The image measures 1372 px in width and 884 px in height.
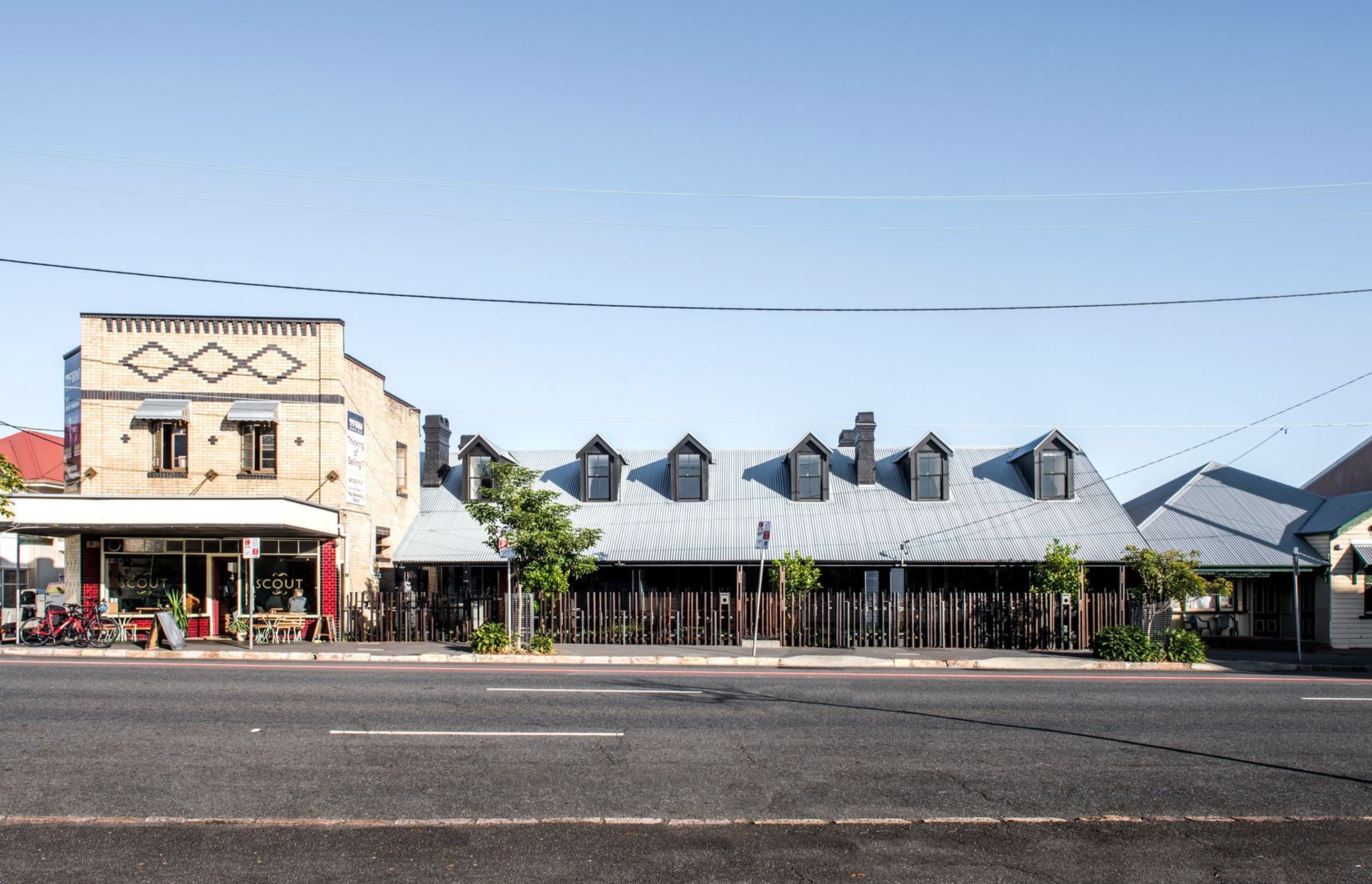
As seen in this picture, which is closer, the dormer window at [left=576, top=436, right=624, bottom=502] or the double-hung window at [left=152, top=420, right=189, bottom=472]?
the double-hung window at [left=152, top=420, right=189, bottom=472]

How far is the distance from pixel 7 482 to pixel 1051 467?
2900cm

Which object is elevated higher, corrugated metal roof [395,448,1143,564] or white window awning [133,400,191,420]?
white window awning [133,400,191,420]

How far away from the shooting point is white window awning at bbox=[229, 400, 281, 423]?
89.3ft

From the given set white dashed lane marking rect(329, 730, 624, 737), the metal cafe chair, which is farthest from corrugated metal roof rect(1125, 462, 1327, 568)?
white dashed lane marking rect(329, 730, 624, 737)

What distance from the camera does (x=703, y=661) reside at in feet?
72.1

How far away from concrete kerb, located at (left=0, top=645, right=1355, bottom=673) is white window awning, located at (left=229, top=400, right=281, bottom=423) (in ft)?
21.1

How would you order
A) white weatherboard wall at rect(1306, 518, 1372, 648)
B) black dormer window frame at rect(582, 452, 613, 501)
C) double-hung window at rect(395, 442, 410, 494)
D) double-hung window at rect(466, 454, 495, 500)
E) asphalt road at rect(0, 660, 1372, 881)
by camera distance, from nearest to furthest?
asphalt road at rect(0, 660, 1372, 881) < white weatherboard wall at rect(1306, 518, 1372, 648) < double-hung window at rect(395, 442, 410, 494) < double-hung window at rect(466, 454, 495, 500) < black dormer window frame at rect(582, 452, 613, 501)

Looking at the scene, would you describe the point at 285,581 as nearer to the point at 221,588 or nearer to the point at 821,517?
the point at 221,588

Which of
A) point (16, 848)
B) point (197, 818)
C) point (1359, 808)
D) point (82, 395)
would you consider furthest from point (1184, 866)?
point (82, 395)

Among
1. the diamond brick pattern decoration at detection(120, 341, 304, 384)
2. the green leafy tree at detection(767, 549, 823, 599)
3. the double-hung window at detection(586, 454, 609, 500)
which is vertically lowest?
the green leafy tree at detection(767, 549, 823, 599)

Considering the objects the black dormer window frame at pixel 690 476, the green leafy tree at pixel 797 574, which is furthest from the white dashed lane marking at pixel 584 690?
the black dormer window frame at pixel 690 476

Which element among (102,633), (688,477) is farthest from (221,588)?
(688,477)

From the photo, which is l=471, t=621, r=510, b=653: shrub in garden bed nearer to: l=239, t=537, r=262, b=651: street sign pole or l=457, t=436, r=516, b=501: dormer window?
l=239, t=537, r=262, b=651: street sign pole

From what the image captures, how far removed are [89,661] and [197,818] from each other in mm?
13989
